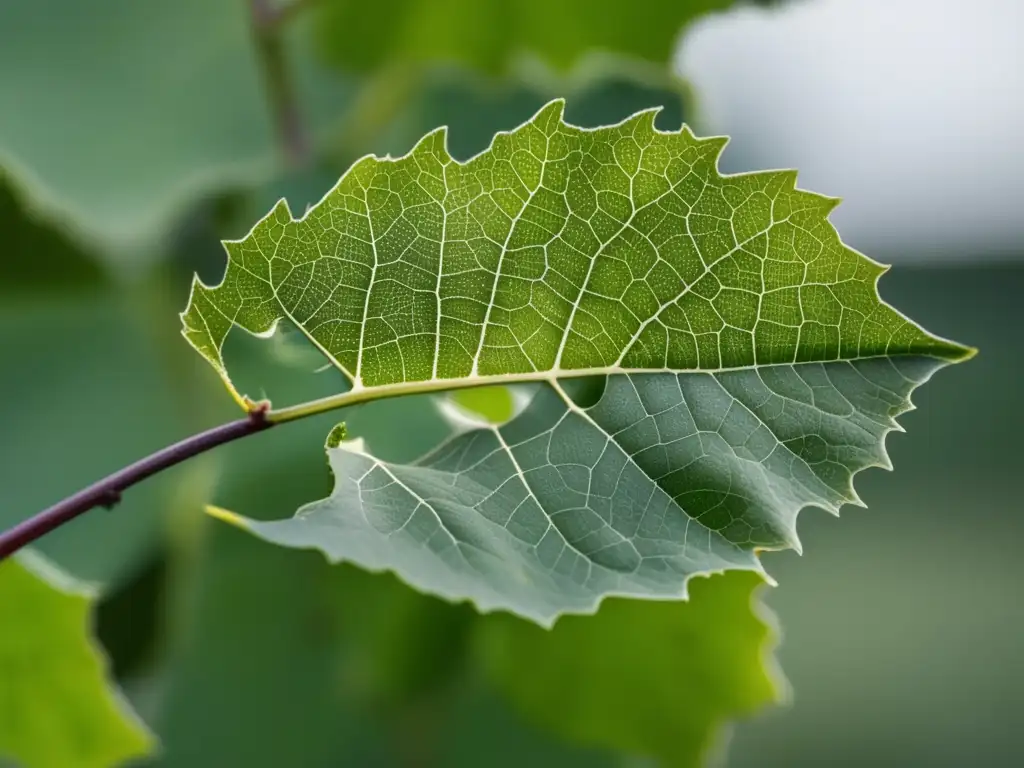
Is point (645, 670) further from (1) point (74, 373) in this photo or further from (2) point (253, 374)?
(1) point (74, 373)

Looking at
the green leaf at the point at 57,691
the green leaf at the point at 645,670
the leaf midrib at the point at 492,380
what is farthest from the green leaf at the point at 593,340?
the green leaf at the point at 645,670

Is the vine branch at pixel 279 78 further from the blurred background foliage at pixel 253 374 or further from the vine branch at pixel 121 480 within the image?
the vine branch at pixel 121 480

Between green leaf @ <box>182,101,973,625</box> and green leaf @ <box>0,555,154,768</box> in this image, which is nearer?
green leaf @ <box>182,101,973,625</box>

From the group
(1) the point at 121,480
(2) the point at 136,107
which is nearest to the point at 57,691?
(1) the point at 121,480

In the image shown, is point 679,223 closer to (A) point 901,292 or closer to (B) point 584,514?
(B) point 584,514

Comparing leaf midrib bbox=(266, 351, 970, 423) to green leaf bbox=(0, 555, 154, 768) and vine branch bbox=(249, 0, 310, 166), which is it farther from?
vine branch bbox=(249, 0, 310, 166)

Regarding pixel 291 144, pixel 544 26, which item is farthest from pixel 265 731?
pixel 544 26

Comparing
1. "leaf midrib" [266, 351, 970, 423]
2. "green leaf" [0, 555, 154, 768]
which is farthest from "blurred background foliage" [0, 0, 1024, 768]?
"leaf midrib" [266, 351, 970, 423]
